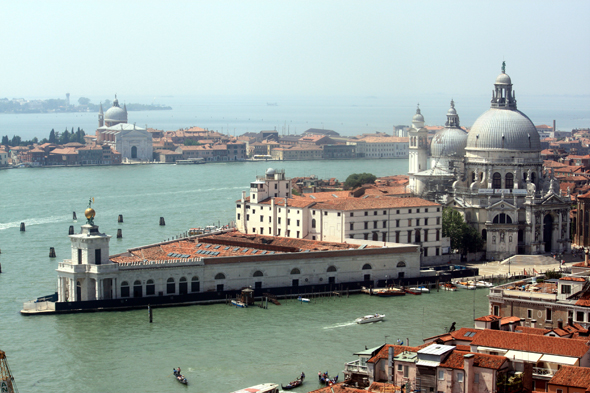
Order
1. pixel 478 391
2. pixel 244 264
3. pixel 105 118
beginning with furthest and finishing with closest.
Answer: pixel 105 118 < pixel 244 264 < pixel 478 391

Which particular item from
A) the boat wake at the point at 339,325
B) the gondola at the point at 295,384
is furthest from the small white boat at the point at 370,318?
the gondola at the point at 295,384

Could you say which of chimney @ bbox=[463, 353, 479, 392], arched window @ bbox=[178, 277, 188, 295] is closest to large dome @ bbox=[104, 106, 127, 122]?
arched window @ bbox=[178, 277, 188, 295]

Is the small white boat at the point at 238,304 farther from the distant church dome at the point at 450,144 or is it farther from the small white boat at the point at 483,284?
the distant church dome at the point at 450,144

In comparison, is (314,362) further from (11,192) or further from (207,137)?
(207,137)

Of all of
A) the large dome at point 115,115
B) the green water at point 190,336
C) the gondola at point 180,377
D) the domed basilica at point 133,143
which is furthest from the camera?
the large dome at point 115,115

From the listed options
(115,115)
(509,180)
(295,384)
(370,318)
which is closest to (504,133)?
(509,180)

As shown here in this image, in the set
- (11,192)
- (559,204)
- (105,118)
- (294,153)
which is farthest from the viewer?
(105,118)

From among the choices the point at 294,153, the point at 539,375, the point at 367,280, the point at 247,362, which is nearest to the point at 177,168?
the point at 294,153

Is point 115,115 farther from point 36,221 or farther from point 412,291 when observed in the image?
point 412,291
